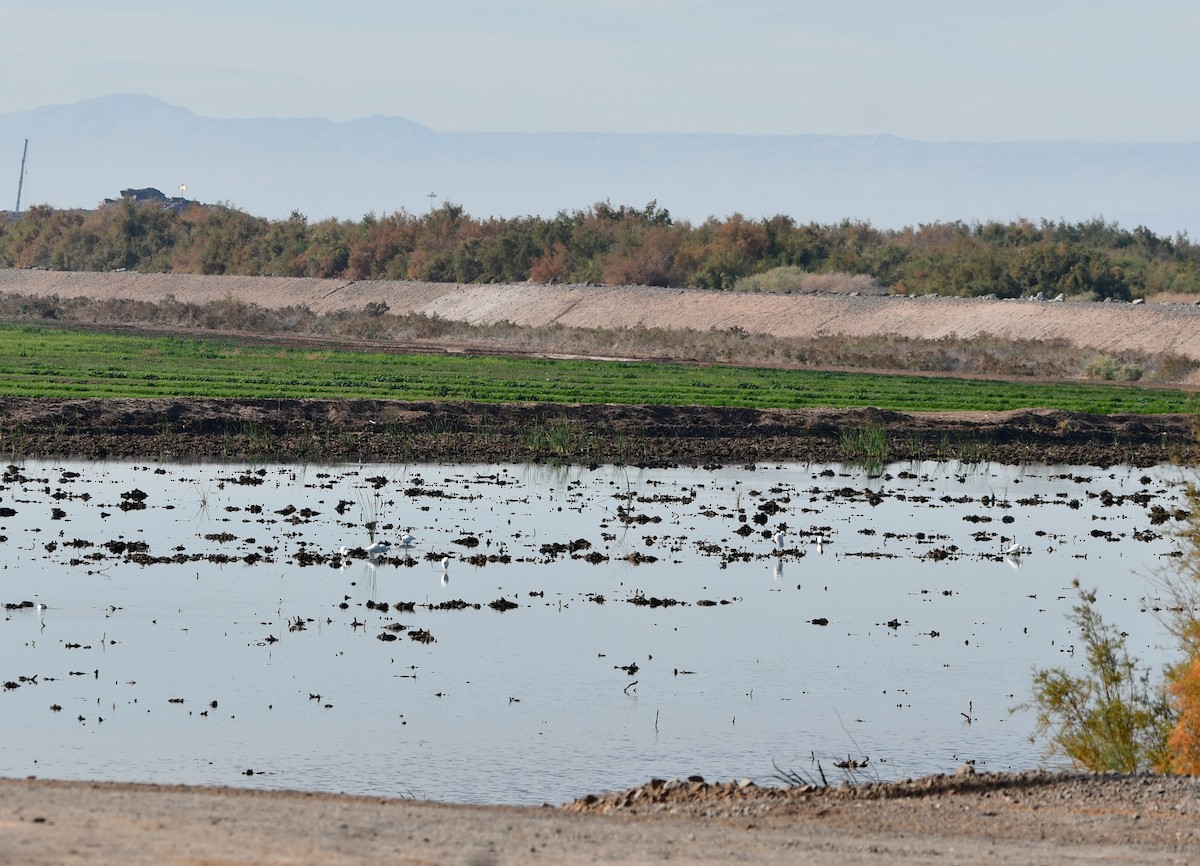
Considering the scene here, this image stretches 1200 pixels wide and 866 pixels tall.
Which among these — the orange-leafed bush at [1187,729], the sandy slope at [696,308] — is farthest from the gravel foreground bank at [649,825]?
the sandy slope at [696,308]

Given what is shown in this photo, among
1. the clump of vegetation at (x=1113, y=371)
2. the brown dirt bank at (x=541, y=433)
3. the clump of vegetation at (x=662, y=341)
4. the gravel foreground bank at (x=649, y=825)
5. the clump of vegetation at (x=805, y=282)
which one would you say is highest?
the clump of vegetation at (x=805, y=282)

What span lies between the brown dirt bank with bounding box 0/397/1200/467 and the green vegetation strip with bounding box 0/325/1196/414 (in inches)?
119

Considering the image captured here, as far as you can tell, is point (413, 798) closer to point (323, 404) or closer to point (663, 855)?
point (663, 855)

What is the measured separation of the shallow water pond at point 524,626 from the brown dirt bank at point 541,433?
147 inches

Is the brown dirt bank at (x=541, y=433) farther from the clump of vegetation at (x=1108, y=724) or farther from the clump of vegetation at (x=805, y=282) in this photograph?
the clump of vegetation at (x=805, y=282)

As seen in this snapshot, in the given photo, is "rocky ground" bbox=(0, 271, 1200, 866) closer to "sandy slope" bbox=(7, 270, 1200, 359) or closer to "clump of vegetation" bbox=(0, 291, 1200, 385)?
"sandy slope" bbox=(7, 270, 1200, 359)

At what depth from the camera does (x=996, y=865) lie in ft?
29.1

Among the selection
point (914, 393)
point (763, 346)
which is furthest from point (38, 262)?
point (914, 393)

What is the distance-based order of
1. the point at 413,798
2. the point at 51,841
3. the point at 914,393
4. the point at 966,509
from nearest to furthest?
the point at 51,841 < the point at 413,798 < the point at 966,509 < the point at 914,393

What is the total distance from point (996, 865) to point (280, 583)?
37.8 feet

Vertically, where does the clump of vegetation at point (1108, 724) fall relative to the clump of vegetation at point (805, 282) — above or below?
below

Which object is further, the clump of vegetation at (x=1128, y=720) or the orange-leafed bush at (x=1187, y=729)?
the clump of vegetation at (x=1128, y=720)

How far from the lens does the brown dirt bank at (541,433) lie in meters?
32.5

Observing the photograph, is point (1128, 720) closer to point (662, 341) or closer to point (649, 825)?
point (649, 825)
